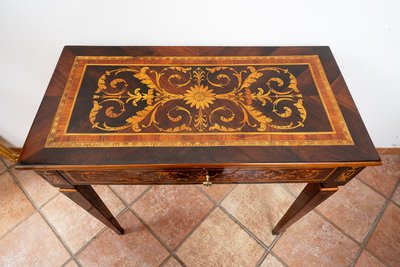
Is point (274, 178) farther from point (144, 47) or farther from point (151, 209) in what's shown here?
point (151, 209)

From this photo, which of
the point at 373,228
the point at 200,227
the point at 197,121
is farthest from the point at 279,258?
the point at 197,121

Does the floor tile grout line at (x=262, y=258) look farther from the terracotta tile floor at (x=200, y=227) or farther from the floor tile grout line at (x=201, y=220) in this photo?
the floor tile grout line at (x=201, y=220)

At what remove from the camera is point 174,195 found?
1509 millimetres

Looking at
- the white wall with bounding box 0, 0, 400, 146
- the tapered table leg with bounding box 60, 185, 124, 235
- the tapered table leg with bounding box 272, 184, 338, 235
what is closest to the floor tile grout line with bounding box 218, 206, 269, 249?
the tapered table leg with bounding box 272, 184, 338, 235

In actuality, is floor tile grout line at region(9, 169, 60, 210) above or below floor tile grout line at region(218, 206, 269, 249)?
above

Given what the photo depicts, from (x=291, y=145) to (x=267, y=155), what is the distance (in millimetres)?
91

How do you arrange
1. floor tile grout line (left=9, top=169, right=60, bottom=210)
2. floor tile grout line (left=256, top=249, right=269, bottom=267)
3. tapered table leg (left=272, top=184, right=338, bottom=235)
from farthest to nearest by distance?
floor tile grout line (left=9, top=169, right=60, bottom=210)
floor tile grout line (left=256, top=249, right=269, bottom=267)
tapered table leg (left=272, top=184, right=338, bottom=235)

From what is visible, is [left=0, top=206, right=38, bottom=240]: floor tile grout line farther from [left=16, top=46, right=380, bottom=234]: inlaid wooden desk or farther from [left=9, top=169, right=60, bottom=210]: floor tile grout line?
[left=16, top=46, right=380, bottom=234]: inlaid wooden desk

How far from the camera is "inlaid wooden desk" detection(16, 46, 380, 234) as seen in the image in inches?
27.4

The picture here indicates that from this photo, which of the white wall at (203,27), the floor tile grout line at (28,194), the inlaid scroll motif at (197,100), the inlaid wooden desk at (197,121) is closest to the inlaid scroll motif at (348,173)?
the inlaid wooden desk at (197,121)

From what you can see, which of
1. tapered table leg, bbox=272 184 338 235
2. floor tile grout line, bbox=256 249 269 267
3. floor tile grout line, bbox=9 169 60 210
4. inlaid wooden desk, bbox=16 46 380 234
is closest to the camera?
inlaid wooden desk, bbox=16 46 380 234

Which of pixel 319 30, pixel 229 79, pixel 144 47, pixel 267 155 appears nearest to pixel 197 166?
pixel 267 155

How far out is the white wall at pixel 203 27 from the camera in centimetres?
87

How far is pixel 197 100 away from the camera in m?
0.82
